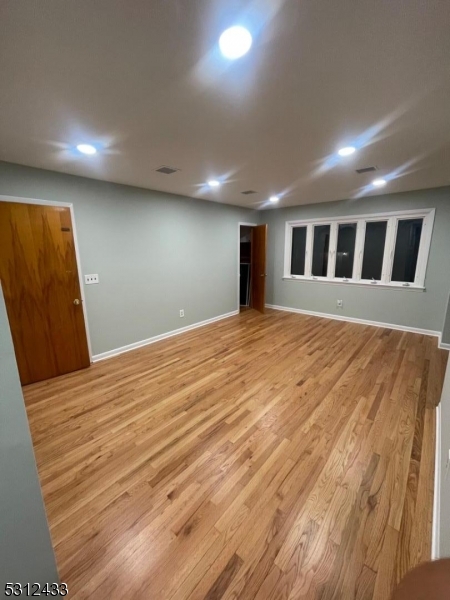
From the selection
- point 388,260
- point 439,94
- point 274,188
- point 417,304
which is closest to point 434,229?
point 388,260

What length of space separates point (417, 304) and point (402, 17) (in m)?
4.45

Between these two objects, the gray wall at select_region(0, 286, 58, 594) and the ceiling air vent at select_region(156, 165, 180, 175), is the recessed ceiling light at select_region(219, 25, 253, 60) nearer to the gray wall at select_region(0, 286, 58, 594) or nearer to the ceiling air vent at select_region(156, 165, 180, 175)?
the gray wall at select_region(0, 286, 58, 594)

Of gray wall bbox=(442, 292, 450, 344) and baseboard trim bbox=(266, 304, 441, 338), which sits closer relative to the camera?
gray wall bbox=(442, 292, 450, 344)

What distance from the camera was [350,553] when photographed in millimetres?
1250

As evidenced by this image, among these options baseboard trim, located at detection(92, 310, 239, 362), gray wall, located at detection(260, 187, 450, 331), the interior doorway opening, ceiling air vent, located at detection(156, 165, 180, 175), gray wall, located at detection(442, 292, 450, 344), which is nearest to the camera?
ceiling air vent, located at detection(156, 165, 180, 175)

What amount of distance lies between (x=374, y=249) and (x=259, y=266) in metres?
2.33

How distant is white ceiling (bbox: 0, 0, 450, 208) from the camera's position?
978 millimetres

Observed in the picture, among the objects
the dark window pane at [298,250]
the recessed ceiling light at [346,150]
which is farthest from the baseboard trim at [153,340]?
the recessed ceiling light at [346,150]

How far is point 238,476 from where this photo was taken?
1682 mm

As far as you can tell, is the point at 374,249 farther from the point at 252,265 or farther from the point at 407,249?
the point at 252,265

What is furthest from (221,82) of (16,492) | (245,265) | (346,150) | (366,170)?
(245,265)

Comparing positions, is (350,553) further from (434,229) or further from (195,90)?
(434,229)

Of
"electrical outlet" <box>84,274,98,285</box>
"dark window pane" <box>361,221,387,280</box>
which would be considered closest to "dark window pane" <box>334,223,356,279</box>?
Result: "dark window pane" <box>361,221,387,280</box>

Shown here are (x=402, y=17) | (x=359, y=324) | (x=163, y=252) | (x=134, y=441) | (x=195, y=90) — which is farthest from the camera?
(x=359, y=324)
